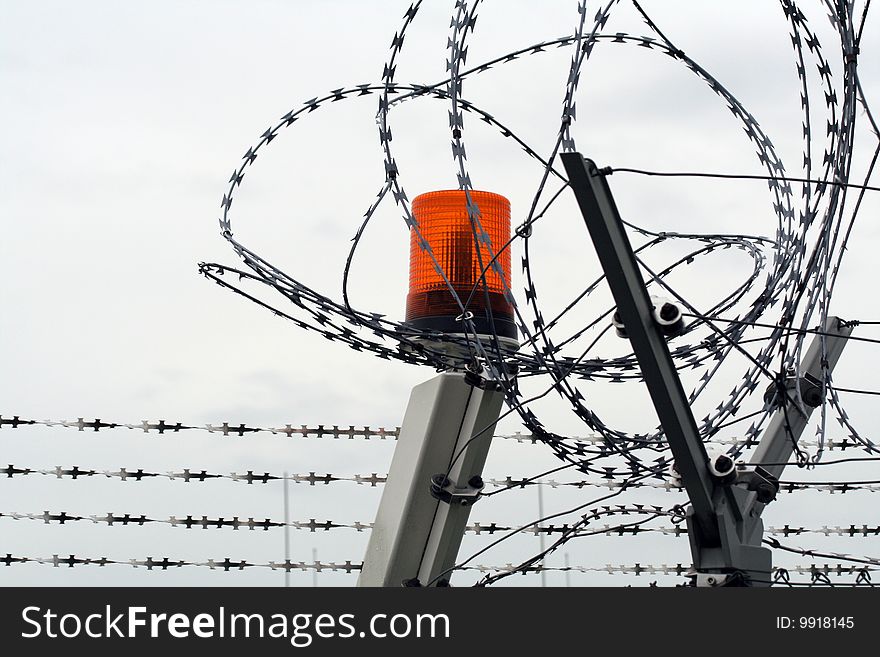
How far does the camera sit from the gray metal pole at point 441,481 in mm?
4941

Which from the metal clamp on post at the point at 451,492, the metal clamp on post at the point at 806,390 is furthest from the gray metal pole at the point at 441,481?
the metal clamp on post at the point at 806,390

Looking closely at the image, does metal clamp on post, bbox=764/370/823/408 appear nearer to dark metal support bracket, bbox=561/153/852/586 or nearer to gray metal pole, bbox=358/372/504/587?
dark metal support bracket, bbox=561/153/852/586

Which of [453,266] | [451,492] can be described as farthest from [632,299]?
[453,266]

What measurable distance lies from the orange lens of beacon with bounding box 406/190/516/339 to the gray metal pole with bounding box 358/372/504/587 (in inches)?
14.5

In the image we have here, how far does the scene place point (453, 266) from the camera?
5.39 m

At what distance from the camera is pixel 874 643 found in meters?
3.19

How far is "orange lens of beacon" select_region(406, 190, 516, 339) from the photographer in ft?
17.3

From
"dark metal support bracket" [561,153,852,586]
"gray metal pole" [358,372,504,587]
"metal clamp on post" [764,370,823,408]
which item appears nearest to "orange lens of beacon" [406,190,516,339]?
"gray metal pole" [358,372,504,587]

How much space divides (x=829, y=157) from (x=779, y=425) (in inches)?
40.9

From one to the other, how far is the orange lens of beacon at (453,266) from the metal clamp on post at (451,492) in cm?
68

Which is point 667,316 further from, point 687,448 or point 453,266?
point 453,266

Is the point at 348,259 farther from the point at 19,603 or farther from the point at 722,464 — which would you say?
the point at 19,603

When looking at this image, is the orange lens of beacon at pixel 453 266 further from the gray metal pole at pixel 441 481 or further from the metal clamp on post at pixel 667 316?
the metal clamp on post at pixel 667 316

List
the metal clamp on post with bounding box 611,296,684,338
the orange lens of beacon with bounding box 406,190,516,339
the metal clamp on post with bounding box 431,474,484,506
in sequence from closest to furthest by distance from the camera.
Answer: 1. the metal clamp on post with bounding box 611,296,684,338
2. the metal clamp on post with bounding box 431,474,484,506
3. the orange lens of beacon with bounding box 406,190,516,339
